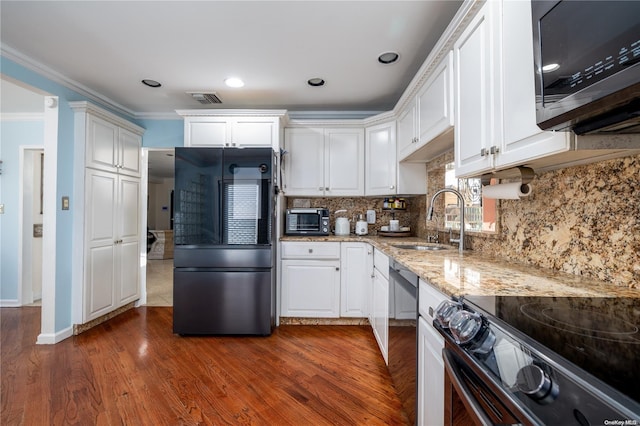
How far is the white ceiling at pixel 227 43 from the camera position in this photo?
1.77m

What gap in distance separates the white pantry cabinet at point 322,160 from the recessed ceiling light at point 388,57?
0.94 meters

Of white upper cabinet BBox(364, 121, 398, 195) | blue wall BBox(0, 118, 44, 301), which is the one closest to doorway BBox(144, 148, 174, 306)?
blue wall BBox(0, 118, 44, 301)

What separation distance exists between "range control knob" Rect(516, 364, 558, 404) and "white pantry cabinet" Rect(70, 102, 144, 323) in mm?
3451

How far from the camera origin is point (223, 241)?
107 inches

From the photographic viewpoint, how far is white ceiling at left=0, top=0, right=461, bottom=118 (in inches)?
69.5

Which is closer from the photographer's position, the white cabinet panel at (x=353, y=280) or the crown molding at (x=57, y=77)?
the crown molding at (x=57, y=77)

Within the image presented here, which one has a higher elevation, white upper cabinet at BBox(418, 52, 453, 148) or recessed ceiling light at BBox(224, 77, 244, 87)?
recessed ceiling light at BBox(224, 77, 244, 87)

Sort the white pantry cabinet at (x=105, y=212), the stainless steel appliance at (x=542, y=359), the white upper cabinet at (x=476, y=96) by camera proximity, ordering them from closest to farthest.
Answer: the stainless steel appliance at (x=542, y=359)
the white upper cabinet at (x=476, y=96)
the white pantry cabinet at (x=105, y=212)

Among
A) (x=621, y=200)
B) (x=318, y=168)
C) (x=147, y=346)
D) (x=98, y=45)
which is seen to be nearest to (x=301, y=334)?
(x=147, y=346)

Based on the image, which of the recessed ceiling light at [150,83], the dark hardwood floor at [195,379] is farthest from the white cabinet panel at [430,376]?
the recessed ceiling light at [150,83]

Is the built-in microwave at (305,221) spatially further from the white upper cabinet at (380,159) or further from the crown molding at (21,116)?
the crown molding at (21,116)

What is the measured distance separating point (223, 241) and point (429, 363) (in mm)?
2090

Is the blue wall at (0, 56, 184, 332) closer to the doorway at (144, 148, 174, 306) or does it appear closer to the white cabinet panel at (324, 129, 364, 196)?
the doorway at (144, 148, 174, 306)

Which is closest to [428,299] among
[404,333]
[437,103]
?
[404,333]
